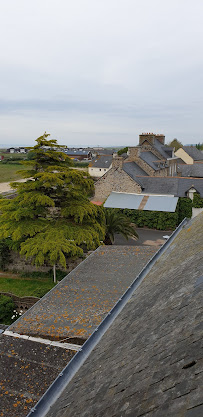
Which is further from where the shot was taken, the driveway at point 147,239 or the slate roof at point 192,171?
the slate roof at point 192,171

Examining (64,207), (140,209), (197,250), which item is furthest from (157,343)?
(140,209)

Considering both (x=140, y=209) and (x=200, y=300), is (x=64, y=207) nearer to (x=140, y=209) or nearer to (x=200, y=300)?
(x=140, y=209)

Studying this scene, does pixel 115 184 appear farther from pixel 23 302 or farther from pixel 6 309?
pixel 6 309

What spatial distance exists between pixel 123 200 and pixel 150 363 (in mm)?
26922

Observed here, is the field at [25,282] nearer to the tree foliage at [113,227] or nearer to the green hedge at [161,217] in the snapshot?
the tree foliage at [113,227]

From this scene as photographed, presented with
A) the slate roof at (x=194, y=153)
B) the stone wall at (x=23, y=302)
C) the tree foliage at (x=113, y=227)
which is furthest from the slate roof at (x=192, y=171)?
the stone wall at (x=23, y=302)

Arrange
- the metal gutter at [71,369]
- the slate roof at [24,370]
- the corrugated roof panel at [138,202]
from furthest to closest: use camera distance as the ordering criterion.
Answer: the corrugated roof panel at [138,202]
the slate roof at [24,370]
the metal gutter at [71,369]

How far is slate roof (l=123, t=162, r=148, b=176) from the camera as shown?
3267 centimetres

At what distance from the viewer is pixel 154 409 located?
9.96 ft

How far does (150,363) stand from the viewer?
13.2 feet

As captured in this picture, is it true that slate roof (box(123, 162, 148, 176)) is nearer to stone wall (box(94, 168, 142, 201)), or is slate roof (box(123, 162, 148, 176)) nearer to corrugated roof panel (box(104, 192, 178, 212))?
stone wall (box(94, 168, 142, 201))

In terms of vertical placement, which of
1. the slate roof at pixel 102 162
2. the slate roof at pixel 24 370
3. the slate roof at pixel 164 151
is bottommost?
the slate roof at pixel 24 370

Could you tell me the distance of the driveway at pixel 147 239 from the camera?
25.1 metres

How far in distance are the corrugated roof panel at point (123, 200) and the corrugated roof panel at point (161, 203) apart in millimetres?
1089
